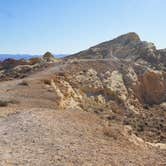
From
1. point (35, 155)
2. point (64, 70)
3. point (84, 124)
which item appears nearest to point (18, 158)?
point (35, 155)

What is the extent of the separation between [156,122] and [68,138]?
11422 mm

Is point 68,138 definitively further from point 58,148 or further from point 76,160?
point 76,160

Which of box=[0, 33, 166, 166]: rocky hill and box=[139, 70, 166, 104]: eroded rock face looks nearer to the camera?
box=[0, 33, 166, 166]: rocky hill

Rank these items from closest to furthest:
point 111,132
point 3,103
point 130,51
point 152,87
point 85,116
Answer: point 111,132, point 85,116, point 3,103, point 152,87, point 130,51

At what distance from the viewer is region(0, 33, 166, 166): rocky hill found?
27.5 feet

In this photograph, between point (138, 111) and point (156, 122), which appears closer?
point (156, 122)

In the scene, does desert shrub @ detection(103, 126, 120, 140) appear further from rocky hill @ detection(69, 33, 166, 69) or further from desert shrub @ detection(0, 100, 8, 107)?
rocky hill @ detection(69, 33, 166, 69)

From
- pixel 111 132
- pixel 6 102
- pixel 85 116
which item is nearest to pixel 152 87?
pixel 6 102

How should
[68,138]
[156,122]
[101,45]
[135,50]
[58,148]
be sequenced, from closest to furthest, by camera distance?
[58,148], [68,138], [156,122], [135,50], [101,45]

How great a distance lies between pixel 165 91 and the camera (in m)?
29.7

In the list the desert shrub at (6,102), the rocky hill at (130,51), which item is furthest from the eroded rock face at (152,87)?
the desert shrub at (6,102)

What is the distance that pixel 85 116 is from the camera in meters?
11.9

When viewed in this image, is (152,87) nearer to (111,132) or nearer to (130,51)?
(130,51)

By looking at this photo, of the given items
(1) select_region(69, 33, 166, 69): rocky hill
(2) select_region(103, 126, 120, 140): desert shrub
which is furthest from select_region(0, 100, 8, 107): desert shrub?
(1) select_region(69, 33, 166, 69): rocky hill
